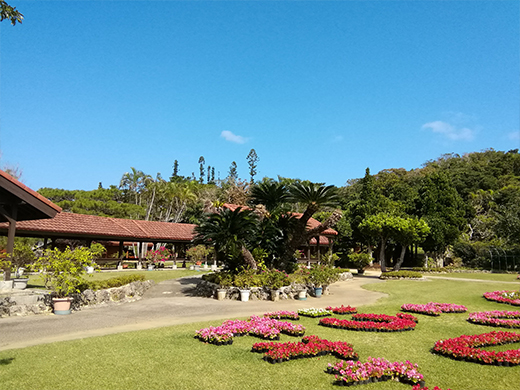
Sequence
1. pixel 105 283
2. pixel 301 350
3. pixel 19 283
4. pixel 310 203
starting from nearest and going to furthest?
pixel 301 350
pixel 19 283
pixel 105 283
pixel 310 203

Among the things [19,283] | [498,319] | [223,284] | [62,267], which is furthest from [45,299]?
[498,319]

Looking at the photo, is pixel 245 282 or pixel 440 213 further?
pixel 440 213

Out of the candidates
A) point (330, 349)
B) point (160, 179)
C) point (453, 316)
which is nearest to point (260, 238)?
point (453, 316)

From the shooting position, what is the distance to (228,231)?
60.7 feet

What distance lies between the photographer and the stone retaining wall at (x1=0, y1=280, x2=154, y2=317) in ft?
40.9

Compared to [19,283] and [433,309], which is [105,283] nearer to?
[19,283]

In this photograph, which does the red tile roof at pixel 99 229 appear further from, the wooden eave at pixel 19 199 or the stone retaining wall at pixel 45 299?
the stone retaining wall at pixel 45 299

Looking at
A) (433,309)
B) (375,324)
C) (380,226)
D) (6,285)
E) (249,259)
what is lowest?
(433,309)

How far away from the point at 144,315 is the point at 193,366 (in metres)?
7.09

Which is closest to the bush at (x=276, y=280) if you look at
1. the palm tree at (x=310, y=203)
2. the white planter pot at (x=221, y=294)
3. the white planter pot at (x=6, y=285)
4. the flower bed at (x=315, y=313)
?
the white planter pot at (x=221, y=294)

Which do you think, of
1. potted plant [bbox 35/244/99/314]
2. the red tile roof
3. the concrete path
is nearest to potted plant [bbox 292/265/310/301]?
the concrete path

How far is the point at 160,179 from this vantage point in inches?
2285

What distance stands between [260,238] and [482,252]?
2985cm

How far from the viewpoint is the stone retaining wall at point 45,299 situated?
12453 mm
